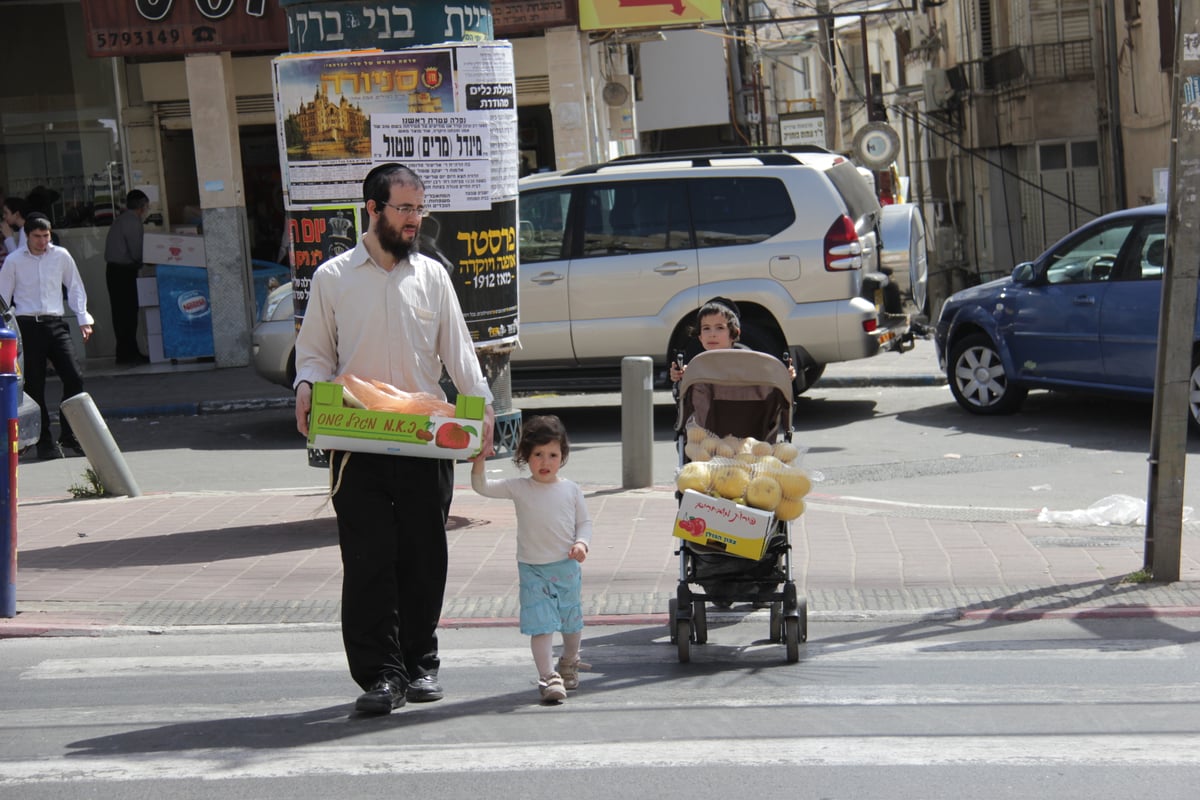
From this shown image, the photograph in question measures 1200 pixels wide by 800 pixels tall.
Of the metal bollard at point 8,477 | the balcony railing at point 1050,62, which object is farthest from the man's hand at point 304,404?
the balcony railing at point 1050,62

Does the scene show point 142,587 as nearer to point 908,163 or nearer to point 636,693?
point 636,693

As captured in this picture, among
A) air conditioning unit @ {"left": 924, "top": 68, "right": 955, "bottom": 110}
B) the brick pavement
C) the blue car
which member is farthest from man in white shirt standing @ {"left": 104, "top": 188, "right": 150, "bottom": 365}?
air conditioning unit @ {"left": 924, "top": 68, "right": 955, "bottom": 110}

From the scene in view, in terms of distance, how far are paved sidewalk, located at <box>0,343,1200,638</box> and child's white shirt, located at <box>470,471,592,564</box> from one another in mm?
1557

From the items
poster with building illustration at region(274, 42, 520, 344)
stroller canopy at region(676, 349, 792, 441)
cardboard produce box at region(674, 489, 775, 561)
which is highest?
poster with building illustration at region(274, 42, 520, 344)

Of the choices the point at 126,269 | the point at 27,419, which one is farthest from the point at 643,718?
the point at 126,269

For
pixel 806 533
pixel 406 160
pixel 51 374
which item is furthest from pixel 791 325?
pixel 51 374

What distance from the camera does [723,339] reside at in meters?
7.17

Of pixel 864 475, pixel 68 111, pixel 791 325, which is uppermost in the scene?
pixel 68 111

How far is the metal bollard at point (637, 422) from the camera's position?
10.3m

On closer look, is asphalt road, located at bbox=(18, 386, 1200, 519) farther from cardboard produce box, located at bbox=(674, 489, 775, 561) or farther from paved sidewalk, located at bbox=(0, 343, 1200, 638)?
cardboard produce box, located at bbox=(674, 489, 775, 561)

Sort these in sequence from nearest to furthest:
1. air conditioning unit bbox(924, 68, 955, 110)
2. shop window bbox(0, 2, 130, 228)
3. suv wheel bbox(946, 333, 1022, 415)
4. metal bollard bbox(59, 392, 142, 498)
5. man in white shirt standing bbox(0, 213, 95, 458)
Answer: metal bollard bbox(59, 392, 142, 498)
man in white shirt standing bbox(0, 213, 95, 458)
suv wheel bbox(946, 333, 1022, 415)
shop window bbox(0, 2, 130, 228)
air conditioning unit bbox(924, 68, 955, 110)

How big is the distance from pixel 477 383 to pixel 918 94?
1357 inches

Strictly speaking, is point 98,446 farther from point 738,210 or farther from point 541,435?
point 541,435

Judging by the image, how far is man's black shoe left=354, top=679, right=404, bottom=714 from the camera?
5.74 metres
